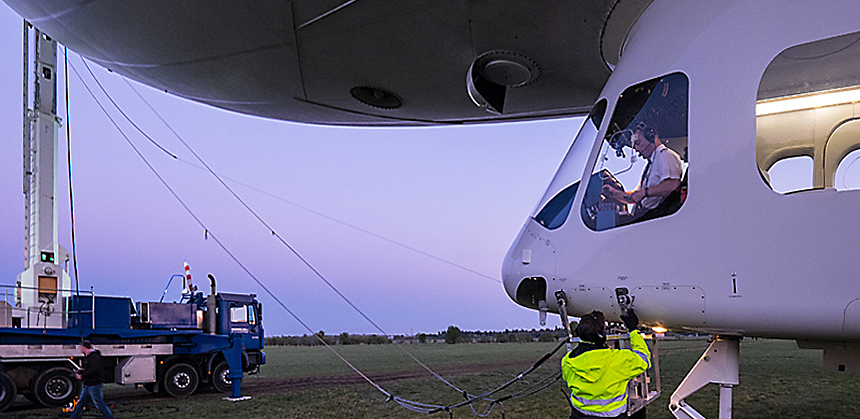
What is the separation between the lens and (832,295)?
374cm

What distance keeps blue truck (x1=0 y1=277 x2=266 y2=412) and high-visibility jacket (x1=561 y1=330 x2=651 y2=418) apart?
906 centimetres

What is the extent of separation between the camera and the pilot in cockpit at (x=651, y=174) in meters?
4.64

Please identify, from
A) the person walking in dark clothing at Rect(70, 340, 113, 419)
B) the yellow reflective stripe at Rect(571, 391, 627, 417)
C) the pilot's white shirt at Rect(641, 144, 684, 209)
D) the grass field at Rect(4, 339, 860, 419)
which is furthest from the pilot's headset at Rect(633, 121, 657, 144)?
the person walking in dark clothing at Rect(70, 340, 113, 419)

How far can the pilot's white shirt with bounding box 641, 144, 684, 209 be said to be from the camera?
4.63 m

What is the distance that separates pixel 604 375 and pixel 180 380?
11.3m

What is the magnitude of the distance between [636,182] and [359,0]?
3216 mm

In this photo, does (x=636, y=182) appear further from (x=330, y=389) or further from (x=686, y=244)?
(x=330, y=389)

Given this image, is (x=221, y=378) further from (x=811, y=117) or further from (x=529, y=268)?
(x=811, y=117)

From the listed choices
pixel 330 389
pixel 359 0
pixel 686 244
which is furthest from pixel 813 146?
pixel 330 389

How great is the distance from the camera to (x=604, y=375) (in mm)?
4160

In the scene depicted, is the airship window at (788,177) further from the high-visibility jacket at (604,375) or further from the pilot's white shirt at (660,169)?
the high-visibility jacket at (604,375)

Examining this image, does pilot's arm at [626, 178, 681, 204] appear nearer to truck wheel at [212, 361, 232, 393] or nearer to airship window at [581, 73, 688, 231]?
airship window at [581, 73, 688, 231]

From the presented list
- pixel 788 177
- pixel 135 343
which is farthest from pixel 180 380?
pixel 788 177

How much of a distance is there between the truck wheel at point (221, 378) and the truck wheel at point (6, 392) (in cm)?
393
